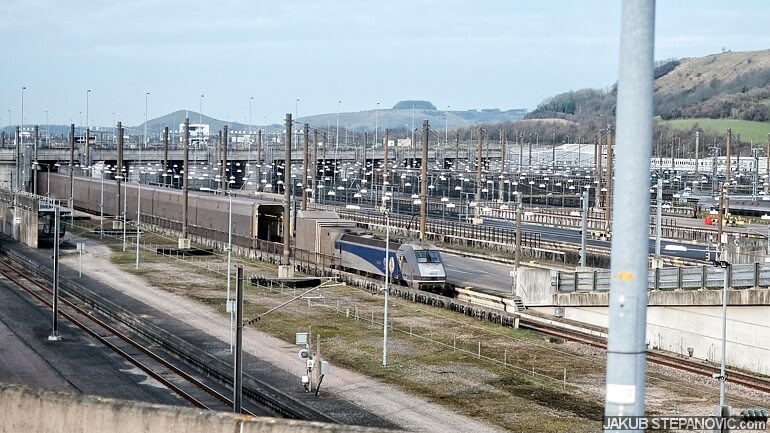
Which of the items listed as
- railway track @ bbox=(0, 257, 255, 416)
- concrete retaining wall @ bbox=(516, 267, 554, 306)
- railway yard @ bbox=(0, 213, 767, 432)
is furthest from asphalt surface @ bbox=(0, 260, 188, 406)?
concrete retaining wall @ bbox=(516, 267, 554, 306)

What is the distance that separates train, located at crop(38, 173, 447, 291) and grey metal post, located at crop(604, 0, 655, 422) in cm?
3028

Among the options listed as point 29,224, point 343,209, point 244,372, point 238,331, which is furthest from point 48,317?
point 343,209

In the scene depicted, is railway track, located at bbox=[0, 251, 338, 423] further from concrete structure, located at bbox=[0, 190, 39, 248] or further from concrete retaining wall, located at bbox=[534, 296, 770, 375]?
concrete structure, located at bbox=[0, 190, 39, 248]

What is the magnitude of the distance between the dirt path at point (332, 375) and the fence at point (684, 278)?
28.4ft

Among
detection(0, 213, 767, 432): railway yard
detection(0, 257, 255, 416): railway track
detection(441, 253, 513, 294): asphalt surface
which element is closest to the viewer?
detection(0, 213, 767, 432): railway yard

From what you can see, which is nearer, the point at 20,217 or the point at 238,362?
the point at 238,362

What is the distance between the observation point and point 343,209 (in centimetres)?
9681

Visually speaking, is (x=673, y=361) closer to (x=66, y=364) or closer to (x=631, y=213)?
(x=66, y=364)

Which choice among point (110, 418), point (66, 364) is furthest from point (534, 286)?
point (110, 418)

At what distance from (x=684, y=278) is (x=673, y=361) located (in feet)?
9.49

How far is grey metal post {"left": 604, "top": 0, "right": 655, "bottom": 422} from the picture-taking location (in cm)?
454

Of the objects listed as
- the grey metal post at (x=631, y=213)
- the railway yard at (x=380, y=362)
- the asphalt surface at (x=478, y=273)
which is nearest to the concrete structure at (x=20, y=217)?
the railway yard at (x=380, y=362)

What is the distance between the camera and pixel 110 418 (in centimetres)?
1206

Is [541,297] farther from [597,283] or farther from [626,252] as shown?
[626,252]
